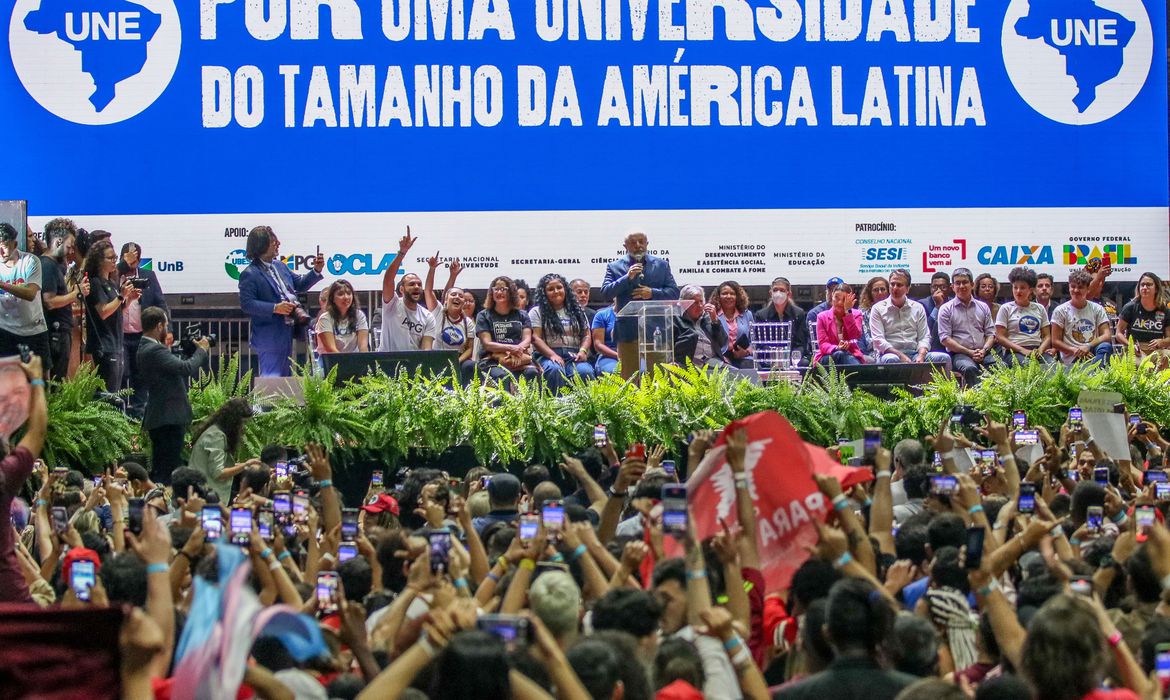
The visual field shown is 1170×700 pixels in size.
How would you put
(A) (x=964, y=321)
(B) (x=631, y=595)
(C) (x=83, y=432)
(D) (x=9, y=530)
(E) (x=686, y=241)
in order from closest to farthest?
1. (B) (x=631, y=595)
2. (D) (x=9, y=530)
3. (C) (x=83, y=432)
4. (A) (x=964, y=321)
5. (E) (x=686, y=241)

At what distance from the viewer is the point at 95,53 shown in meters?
15.3

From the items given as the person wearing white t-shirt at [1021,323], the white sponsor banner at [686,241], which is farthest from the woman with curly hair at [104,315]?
the person wearing white t-shirt at [1021,323]

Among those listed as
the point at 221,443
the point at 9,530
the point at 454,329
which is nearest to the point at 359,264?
the point at 454,329

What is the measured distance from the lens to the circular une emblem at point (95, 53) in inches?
597

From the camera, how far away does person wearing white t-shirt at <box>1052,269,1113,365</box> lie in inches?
509

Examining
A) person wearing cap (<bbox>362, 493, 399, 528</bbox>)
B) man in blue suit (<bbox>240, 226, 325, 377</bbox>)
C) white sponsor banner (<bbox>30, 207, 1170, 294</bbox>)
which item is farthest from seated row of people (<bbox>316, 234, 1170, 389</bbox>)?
person wearing cap (<bbox>362, 493, 399, 528</bbox>)

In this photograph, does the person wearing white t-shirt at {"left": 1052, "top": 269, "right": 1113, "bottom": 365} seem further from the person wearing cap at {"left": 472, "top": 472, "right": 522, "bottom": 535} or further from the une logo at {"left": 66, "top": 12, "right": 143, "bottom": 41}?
the une logo at {"left": 66, "top": 12, "right": 143, "bottom": 41}

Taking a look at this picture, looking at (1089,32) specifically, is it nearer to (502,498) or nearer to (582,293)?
(582,293)

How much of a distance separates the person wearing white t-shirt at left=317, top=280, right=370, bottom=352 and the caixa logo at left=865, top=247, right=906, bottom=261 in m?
5.16

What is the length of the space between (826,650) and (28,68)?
42.6ft

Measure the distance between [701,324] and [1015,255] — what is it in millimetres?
4421

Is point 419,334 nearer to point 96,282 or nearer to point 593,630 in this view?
point 96,282

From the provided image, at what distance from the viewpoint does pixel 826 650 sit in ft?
13.1

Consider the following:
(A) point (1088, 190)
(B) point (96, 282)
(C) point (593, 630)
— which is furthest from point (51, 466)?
(A) point (1088, 190)
